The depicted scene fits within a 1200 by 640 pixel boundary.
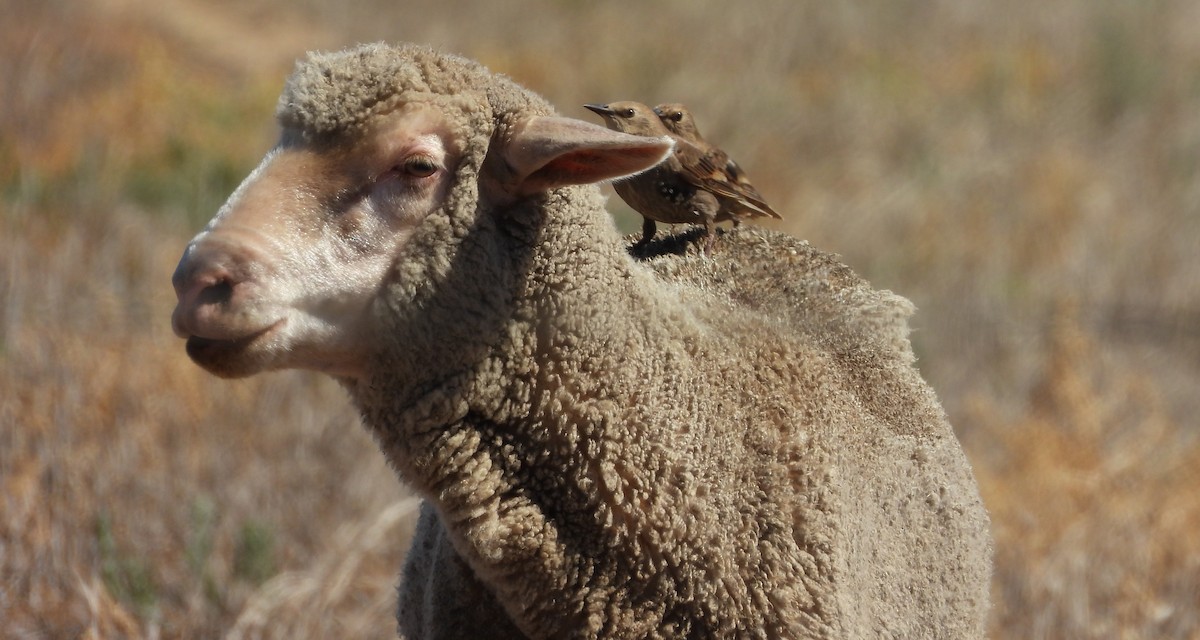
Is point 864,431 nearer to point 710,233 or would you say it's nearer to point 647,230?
point 710,233

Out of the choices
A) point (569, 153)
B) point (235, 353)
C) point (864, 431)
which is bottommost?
point (235, 353)

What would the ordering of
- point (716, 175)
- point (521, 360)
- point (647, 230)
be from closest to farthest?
point (521, 360), point (716, 175), point (647, 230)

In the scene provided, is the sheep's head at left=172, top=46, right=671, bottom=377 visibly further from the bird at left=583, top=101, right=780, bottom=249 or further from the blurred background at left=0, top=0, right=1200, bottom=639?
the blurred background at left=0, top=0, right=1200, bottom=639

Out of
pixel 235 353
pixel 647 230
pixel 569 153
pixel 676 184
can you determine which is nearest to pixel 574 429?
pixel 569 153

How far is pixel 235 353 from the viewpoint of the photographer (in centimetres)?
265

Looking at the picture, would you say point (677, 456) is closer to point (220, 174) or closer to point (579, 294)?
point (579, 294)

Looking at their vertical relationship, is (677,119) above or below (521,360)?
A: above

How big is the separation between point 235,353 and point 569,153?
716 mm

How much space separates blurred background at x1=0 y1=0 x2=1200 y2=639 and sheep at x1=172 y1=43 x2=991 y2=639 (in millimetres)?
2455

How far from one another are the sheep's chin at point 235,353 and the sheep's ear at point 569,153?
→ 0.53 m

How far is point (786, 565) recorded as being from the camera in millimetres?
2836

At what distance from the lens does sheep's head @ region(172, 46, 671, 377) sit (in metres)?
2.59

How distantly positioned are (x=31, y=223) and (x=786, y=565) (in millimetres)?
6369

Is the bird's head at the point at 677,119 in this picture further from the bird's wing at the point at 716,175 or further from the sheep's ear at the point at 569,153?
the sheep's ear at the point at 569,153
